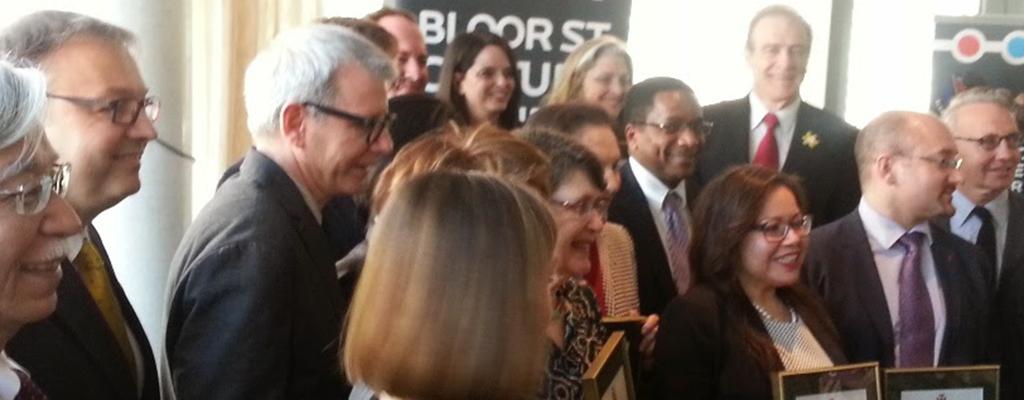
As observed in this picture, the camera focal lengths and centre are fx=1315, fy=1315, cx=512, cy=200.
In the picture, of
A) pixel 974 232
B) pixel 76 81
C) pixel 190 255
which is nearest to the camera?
pixel 76 81

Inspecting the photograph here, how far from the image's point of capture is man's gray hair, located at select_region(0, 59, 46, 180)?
1.43 metres

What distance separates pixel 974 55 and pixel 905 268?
251cm

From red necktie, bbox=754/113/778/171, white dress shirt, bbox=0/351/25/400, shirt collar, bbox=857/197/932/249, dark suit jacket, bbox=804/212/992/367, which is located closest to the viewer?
white dress shirt, bbox=0/351/25/400

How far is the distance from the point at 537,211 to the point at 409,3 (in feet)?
11.9

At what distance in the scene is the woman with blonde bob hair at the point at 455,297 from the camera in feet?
5.00

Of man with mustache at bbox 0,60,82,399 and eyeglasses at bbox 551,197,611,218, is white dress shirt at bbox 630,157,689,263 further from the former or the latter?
man with mustache at bbox 0,60,82,399

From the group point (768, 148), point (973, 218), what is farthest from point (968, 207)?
point (768, 148)

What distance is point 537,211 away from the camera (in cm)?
164

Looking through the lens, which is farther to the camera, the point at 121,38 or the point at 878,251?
the point at 878,251

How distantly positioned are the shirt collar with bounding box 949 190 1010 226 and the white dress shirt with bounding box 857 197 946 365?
72 centimetres

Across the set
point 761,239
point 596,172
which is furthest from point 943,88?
point 596,172

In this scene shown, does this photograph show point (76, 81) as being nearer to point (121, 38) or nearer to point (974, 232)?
point (121, 38)

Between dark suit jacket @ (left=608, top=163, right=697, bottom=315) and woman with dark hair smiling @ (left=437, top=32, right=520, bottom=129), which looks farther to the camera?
woman with dark hair smiling @ (left=437, top=32, right=520, bottom=129)

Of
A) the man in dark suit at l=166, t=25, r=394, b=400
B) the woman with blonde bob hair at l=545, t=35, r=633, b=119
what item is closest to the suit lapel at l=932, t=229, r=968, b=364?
the woman with blonde bob hair at l=545, t=35, r=633, b=119
